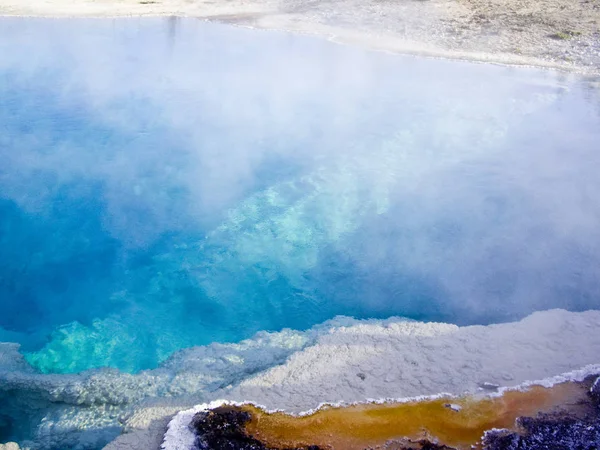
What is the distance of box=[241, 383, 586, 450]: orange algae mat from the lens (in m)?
2.99

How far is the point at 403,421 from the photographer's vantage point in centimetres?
310

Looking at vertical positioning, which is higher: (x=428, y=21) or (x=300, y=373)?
(x=428, y=21)

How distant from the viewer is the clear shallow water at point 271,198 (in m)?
4.30

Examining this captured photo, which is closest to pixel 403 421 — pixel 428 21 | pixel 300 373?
pixel 300 373

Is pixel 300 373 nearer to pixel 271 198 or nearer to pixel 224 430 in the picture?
pixel 224 430

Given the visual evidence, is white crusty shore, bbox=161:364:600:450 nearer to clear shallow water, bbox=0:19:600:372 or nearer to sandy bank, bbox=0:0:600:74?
clear shallow water, bbox=0:19:600:372

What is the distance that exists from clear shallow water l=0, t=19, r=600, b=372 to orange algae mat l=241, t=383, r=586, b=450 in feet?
3.14

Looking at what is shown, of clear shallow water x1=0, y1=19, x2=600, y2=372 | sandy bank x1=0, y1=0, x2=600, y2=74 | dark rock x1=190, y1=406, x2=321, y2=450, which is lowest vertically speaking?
dark rock x1=190, y1=406, x2=321, y2=450

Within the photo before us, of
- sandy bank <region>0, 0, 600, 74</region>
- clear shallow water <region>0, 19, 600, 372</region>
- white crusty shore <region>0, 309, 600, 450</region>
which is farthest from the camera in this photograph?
sandy bank <region>0, 0, 600, 74</region>

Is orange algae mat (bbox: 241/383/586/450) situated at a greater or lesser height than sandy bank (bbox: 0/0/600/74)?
lesser

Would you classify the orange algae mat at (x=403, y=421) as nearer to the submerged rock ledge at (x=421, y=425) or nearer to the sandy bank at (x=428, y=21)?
the submerged rock ledge at (x=421, y=425)

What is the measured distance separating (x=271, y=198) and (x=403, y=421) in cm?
302

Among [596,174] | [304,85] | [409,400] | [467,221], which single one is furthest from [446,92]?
[409,400]

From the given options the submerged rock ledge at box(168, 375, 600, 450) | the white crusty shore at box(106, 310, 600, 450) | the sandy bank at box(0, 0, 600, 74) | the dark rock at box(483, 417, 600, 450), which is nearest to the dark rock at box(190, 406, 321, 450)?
the submerged rock ledge at box(168, 375, 600, 450)
